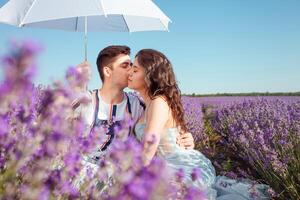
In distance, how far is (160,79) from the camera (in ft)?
9.55

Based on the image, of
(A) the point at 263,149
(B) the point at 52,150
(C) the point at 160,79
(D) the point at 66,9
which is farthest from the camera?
(A) the point at 263,149

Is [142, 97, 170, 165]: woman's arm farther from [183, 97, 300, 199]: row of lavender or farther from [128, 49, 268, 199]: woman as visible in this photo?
[183, 97, 300, 199]: row of lavender

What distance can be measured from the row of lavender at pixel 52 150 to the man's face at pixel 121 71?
71.5 inches

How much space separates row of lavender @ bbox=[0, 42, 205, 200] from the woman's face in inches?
59.7

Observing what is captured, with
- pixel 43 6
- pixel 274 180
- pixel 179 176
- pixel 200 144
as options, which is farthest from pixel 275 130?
pixel 179 176

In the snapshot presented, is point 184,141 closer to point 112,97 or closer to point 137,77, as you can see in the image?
point 137,77

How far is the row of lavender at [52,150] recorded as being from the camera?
0.76 meters

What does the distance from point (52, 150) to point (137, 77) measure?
Result: 76.1 inches

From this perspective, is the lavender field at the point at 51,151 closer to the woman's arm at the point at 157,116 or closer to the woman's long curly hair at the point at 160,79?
the woman's arm at the point at 157,116

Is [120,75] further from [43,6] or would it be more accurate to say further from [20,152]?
[20,152]

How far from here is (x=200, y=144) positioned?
5.15m

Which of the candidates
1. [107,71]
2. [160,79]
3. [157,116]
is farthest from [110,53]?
[157,116]

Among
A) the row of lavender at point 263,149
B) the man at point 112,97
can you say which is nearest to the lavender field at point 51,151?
the man at point 112,97

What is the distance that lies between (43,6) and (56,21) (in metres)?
1.33
